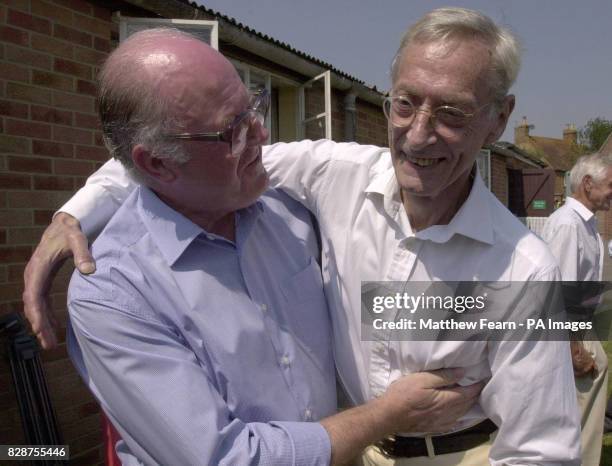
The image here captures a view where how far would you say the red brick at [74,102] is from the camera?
330 cm

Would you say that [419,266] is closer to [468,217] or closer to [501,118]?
[468,217]

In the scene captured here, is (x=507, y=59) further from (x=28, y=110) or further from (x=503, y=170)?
(x=503, y=170)

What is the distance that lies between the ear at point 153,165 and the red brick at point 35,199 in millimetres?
1853

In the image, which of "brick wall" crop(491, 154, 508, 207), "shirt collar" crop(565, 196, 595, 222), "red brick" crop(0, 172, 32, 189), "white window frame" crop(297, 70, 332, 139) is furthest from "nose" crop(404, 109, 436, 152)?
"brick wall" crop(491, 154, 508, 207)

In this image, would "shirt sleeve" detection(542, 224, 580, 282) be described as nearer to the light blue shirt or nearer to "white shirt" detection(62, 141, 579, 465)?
"white shirt" detection(62, 141, 579, 465)

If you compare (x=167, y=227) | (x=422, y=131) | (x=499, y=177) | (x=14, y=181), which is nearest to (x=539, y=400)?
(x=422, y=131)

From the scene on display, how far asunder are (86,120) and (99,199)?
5.88 ft

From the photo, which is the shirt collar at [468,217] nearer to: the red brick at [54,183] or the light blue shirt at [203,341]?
the light blue shirt at [203,341]

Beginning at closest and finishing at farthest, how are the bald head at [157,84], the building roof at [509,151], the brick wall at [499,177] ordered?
the bald head at [157,84]
the building roof at [509,151]
the brick wall at [499,177]

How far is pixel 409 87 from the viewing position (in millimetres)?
1628

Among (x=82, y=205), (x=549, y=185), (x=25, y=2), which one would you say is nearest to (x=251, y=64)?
(x=25, y=2)

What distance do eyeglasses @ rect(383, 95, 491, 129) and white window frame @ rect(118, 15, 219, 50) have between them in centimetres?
241

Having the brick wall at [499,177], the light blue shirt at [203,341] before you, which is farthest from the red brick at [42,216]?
the brick wall at [499,177]

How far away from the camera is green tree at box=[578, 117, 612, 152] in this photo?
1901 inches
